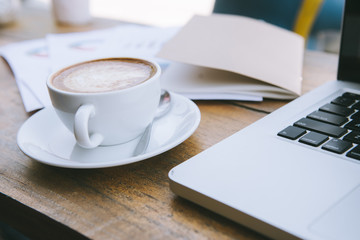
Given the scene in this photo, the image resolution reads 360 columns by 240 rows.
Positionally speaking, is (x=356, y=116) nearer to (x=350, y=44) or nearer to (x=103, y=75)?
(x=350, y=44)

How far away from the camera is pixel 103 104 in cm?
37

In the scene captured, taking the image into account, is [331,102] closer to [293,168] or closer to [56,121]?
[293,168]

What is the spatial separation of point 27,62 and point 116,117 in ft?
1.31

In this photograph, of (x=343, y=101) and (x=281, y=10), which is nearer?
(x=343, y=101)

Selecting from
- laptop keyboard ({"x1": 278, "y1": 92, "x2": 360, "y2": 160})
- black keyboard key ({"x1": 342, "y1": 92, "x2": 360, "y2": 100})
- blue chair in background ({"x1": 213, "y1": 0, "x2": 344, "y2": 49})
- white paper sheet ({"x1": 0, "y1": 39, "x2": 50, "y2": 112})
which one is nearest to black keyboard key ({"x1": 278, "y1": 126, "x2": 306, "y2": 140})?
laptop keyboard ({"x1": 278, "y1": 92, "x2": 360, "y2": 160})

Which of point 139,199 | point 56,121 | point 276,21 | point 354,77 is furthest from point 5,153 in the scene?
point 276,21

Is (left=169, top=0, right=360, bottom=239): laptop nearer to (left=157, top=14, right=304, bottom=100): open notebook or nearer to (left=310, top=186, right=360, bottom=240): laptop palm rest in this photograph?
(left=310, top=186, right=360, bottom=240): laptop palm rest

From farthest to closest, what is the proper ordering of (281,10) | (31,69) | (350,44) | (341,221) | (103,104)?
(281,10) → (31,69) → (350,44) → (103,104) → (341,221)

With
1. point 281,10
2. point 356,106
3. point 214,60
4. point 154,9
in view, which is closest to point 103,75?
point 214,60

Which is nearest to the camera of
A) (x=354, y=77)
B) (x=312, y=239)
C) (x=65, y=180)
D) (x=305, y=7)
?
(x=312, y=239)

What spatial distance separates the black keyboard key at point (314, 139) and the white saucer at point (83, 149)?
11cm

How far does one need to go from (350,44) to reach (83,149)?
362 millimetres

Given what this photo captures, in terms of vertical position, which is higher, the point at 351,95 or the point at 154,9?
the point at 351,95

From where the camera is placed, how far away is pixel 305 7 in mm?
1102
